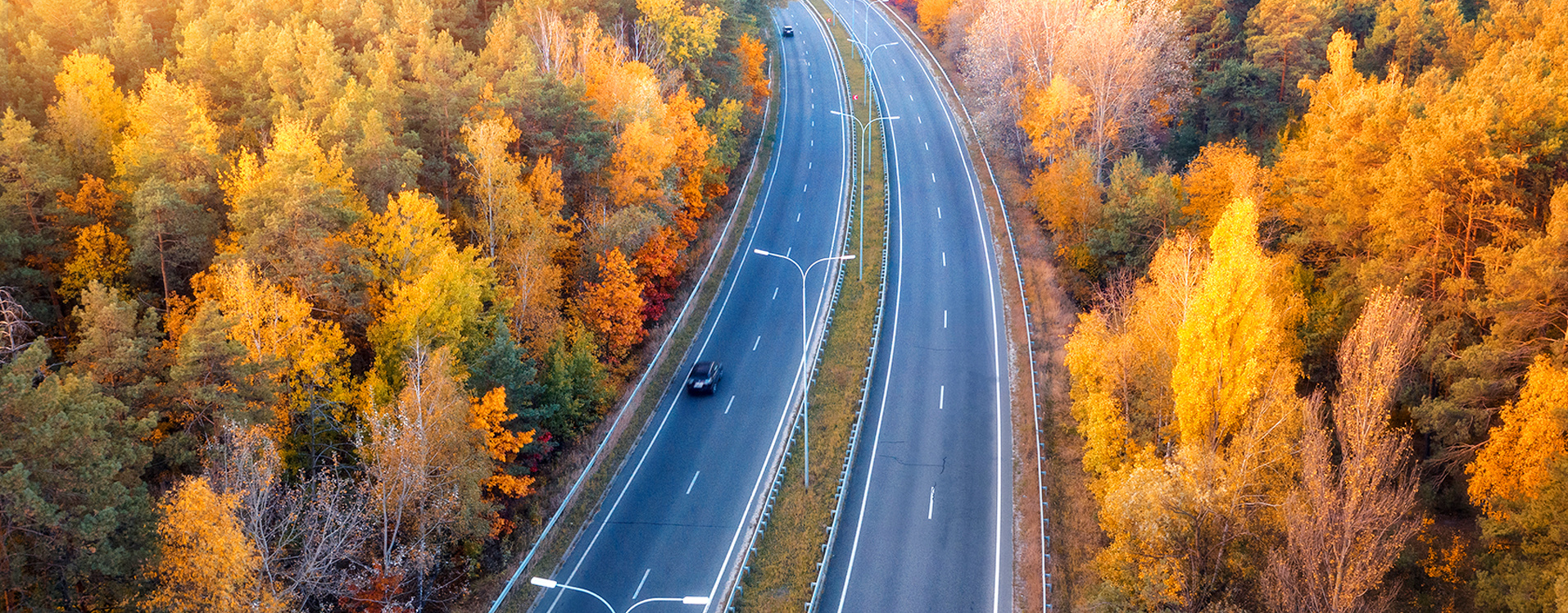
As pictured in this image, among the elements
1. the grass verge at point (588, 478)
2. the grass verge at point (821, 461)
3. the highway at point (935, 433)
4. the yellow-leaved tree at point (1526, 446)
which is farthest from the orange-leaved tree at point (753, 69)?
the yellow-leaved tree at point (1526, 446)

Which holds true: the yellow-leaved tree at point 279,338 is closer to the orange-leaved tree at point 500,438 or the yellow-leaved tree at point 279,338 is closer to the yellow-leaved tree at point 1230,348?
the orange-leaved tree at point 500,438

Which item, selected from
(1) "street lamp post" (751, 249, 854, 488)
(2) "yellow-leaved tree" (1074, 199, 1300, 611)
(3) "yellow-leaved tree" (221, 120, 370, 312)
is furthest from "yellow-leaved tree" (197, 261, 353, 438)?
(2) "yellow-leaved tree" (1074, 199, 1300, 611)

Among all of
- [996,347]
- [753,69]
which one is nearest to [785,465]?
[996,347]

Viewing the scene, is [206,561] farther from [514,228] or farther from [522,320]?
[514,228]

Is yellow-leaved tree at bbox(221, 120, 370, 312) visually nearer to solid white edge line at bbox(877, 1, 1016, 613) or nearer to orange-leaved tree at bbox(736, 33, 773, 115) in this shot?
solid white edge line at bbox(877, 1, 1016, 613)

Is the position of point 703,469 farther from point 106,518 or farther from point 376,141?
point 106,518

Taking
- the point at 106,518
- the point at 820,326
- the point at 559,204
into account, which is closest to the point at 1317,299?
the point at 820,326
